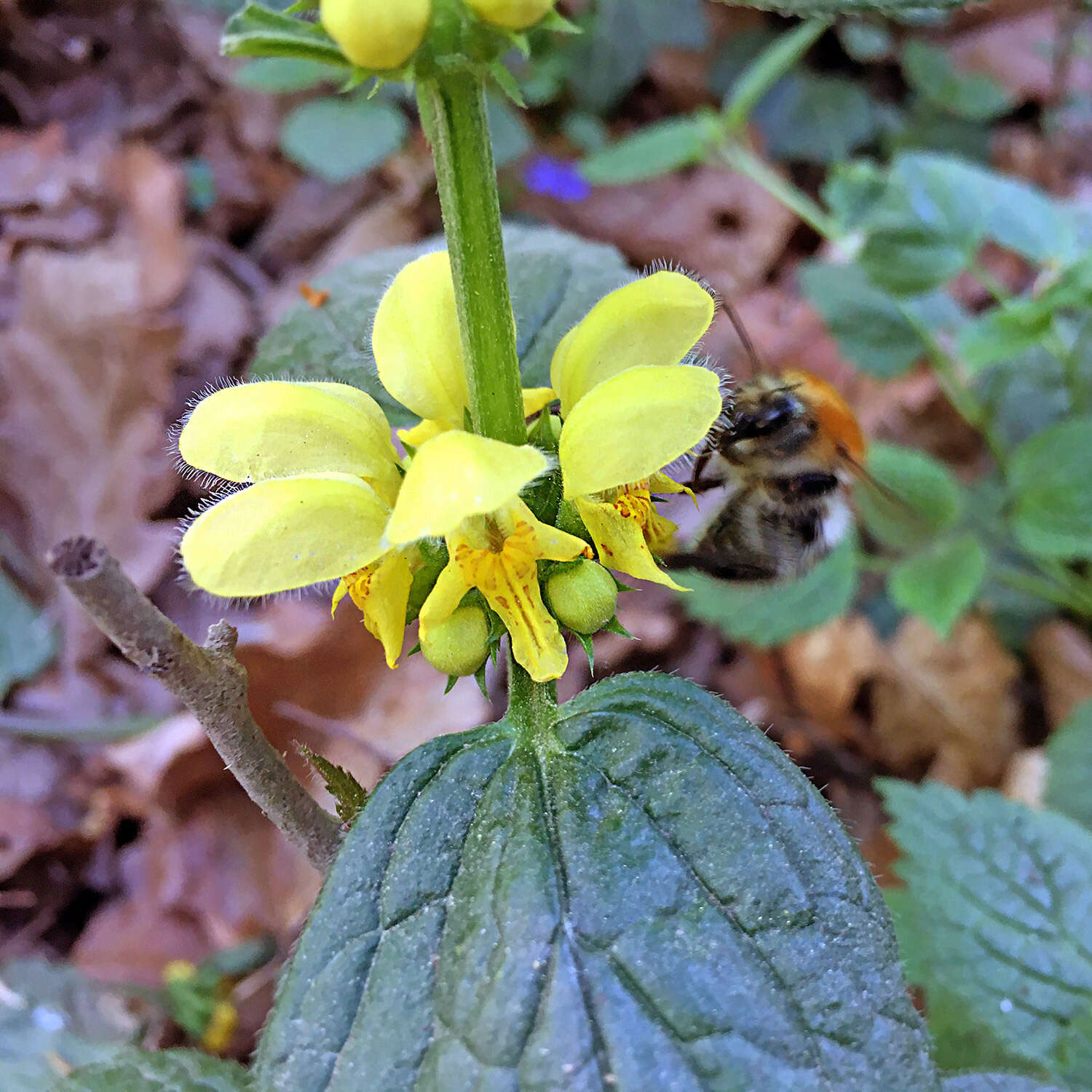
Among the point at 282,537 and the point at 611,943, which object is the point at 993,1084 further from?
the point at 282,537

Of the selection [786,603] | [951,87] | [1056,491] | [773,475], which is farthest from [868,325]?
[951,87]

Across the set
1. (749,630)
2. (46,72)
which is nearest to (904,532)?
(749,630)

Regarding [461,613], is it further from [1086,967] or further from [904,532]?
[904,532]

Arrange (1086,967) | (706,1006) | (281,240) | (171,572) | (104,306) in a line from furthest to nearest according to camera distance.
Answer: (281,240) → (104,306) → (171,572) → (1086,967) → (706,1006)

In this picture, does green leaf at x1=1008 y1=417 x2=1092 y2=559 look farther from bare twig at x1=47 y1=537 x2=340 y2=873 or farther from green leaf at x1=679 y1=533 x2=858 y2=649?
bare twig at x1=47 y1=537 x2=340 y2=873

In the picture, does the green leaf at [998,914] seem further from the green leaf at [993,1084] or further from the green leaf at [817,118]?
the green leaf at [817,118]


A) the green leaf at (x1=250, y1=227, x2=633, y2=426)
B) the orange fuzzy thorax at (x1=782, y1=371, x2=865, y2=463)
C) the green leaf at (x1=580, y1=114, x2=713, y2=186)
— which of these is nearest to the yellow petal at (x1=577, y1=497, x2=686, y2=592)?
the green leaf at (x1=250, y1=227, x2=633, y2=426)
